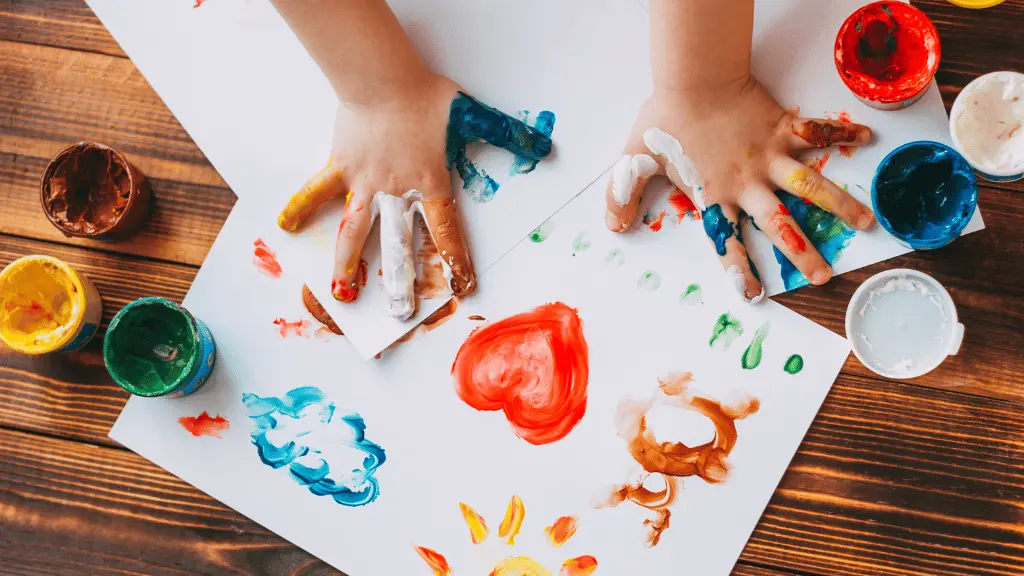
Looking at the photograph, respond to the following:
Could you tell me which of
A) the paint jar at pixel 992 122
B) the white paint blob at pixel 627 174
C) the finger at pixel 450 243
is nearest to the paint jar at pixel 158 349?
the finger at pixel 450 243

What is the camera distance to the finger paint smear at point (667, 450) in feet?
2.91

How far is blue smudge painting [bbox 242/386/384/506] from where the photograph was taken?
933 mm

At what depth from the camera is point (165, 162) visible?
99cm

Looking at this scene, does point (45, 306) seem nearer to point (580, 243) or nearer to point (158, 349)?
point (158, 349)

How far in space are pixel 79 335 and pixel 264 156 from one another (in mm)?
301

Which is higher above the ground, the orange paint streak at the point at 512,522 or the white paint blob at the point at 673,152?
the white paint blob at the point at 673,152

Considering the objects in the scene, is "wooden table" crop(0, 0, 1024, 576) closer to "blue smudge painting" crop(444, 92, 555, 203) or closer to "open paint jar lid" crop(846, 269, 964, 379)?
"open paint jar lid" crop(846, 269, 964, 379)

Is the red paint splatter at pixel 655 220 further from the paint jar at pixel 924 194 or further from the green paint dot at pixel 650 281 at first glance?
the paint jar at pixel 924 194

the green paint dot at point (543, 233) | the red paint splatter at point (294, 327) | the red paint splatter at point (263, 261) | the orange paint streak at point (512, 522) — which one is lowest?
the orange paint streak at point (512, 522)

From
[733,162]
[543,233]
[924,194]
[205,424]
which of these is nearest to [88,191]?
[205,424]

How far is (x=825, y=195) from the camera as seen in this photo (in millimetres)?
879

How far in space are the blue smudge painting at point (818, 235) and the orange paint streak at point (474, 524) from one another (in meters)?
0.44

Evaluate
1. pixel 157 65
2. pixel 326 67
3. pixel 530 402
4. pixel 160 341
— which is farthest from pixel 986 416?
pixel 157 65

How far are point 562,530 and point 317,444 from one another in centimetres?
30
